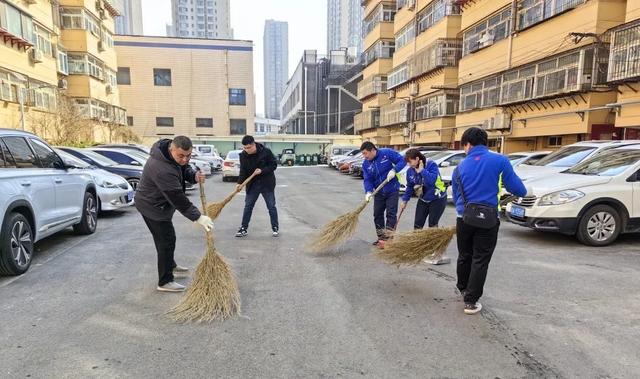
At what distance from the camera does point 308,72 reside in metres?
59.8

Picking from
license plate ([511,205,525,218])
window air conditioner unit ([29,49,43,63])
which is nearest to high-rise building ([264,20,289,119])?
window air conditioner unit ([29,49,43,63])

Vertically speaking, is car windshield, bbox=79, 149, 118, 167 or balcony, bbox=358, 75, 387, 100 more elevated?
balcony, bbox=358, 75, 387, 100

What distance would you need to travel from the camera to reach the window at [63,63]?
87.9 ft

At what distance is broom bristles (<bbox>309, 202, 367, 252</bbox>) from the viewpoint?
6.04 m

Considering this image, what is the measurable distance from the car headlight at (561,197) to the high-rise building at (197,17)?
111 metres

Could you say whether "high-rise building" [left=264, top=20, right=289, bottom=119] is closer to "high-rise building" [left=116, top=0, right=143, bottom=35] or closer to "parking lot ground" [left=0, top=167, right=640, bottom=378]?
"high-rise building" [left=116, top=0, right=143, bottom=35]

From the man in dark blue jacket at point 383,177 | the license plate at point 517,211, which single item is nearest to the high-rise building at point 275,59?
the license plate at point 517,211

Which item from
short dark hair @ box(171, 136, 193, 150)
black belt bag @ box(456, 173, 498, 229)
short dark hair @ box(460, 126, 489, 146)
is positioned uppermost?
short dark hair @ box(460, 126, 489, 146)

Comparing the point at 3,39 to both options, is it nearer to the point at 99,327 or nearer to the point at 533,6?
the point at 99,327

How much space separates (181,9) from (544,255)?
11544 cm

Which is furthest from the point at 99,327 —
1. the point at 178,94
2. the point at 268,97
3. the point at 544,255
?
the point at 268,97

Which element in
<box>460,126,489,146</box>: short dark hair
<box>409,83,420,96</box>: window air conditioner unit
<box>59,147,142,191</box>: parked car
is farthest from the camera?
<box>409,83,420,96</box>: window air conditioner unit

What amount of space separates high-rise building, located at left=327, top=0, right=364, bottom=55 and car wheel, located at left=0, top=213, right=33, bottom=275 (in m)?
78.2

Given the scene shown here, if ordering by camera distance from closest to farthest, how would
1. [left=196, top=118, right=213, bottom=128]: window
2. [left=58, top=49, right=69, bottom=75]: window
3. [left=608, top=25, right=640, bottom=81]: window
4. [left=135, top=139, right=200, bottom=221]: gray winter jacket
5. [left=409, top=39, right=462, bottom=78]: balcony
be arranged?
1. [left=135, top=139, right=200, bottom=221]: gray winter jacket
2. [left=608, top=25, right=640, bottom=81]: window
3. [left=409, top=39, right=462, bottom=78]: balcony
4. [left=58, top=49, right=69, bottom=75]: window
5. [left=196, top=118, right=213, bottom=128]: window
